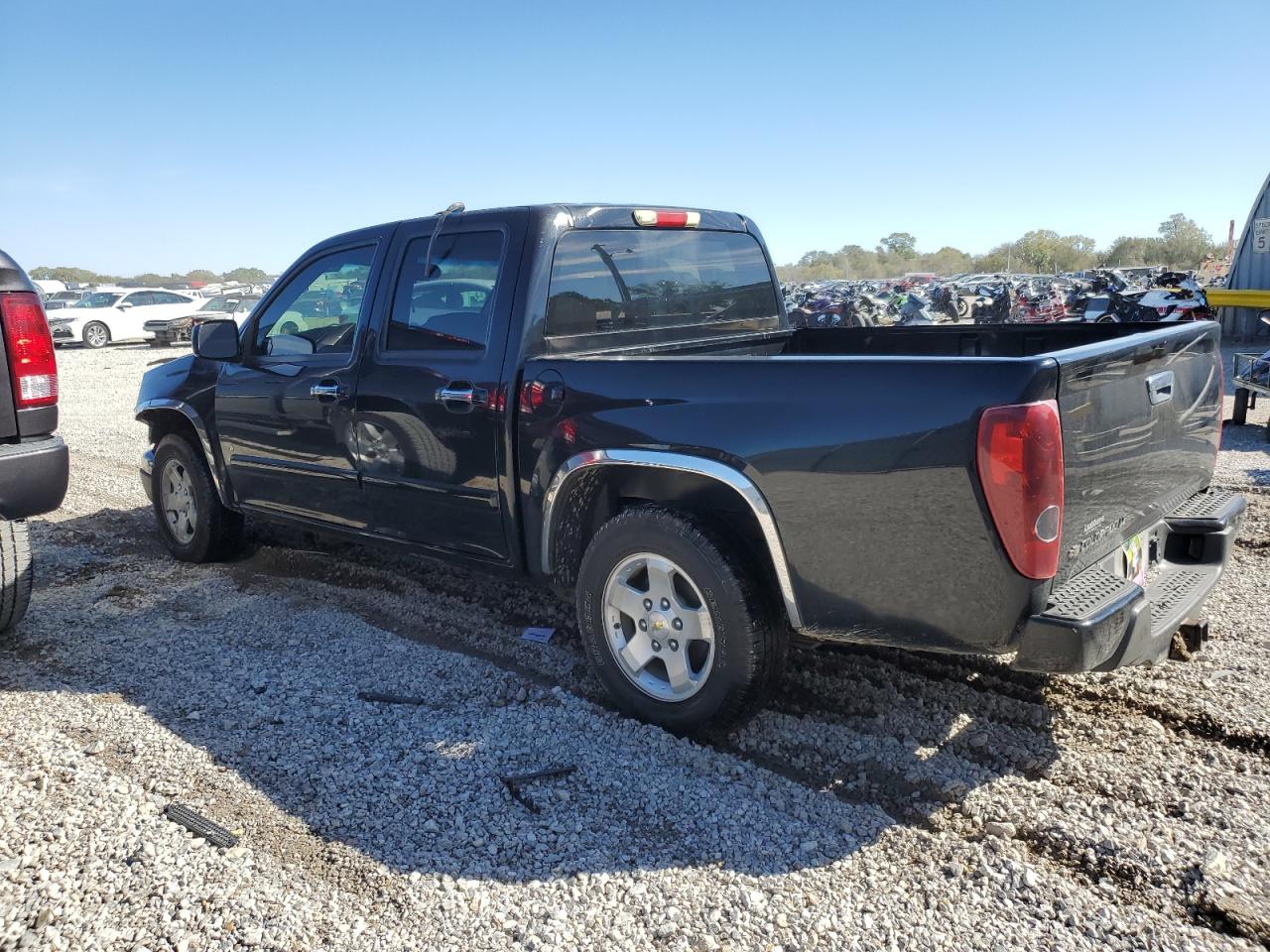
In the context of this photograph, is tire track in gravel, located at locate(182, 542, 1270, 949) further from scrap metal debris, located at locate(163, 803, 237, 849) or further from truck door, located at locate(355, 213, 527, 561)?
scrap metal debris, located at locate(163, 803, 237, 849)

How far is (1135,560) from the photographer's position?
331 centimetres

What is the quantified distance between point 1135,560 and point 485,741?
7.74 feet

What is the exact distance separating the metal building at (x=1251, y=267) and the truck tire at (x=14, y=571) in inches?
927

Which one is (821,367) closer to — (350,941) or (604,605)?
(604,605)

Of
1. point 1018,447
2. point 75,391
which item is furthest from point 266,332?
point 75,391

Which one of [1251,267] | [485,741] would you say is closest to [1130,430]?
[485,741]

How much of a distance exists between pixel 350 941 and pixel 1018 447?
2.18m

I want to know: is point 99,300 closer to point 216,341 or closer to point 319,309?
point 216,341

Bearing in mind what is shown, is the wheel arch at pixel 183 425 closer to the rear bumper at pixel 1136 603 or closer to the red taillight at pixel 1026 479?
the red taillight at pixel 1026 479

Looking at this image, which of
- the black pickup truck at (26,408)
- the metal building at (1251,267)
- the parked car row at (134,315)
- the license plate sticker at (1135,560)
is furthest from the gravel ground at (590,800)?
the parked car row at (134,315)

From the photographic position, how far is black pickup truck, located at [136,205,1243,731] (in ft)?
9.09

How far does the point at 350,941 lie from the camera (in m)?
2.52

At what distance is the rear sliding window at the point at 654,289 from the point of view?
4062 millimetres

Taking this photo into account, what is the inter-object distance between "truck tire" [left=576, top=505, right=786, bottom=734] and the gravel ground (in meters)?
0.15
